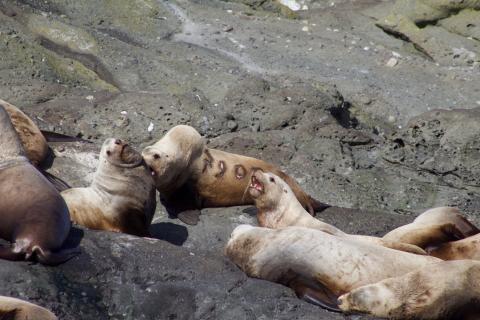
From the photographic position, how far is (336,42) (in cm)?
1616

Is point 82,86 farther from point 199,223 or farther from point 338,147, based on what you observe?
point 199,223

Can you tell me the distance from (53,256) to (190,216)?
261 cm

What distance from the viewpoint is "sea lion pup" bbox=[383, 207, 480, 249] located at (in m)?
7.38

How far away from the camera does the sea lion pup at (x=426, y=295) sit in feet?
18.6

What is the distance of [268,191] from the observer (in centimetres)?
805

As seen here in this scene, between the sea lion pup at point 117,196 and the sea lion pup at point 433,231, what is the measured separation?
6.00 feet

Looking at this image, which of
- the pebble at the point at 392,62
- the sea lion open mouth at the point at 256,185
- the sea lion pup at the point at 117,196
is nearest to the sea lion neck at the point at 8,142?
the sea lion pup at the point at 117,196

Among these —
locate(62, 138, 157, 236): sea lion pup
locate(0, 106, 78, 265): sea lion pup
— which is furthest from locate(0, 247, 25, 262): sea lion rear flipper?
locate(62, 138, 157, 236): sea lion pup

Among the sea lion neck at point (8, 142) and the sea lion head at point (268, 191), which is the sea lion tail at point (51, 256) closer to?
the sea lion neck at point (8, 142)

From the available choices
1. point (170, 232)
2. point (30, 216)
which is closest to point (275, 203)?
point (170, 232)

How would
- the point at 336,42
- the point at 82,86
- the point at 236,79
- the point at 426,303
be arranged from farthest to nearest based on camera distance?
the point at 336,42 < the point at 236,79 < the point at 82,86 < the point at 426,303

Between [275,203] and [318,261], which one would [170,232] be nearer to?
[275,203]

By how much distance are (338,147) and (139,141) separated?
2.00 m

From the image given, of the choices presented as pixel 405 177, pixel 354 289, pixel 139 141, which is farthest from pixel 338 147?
pixel 354 289
